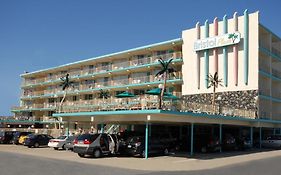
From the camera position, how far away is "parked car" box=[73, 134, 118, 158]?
78.9 ft

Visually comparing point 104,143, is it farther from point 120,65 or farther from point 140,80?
point 120,65

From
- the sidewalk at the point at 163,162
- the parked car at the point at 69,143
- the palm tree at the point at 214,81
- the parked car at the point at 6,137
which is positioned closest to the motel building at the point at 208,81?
the palm tree at the point at 214,81

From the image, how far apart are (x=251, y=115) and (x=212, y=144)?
30.7ft

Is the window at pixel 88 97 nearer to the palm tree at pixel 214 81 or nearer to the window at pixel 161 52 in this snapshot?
the window at pixel 161 52

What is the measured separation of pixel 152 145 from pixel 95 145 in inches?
162

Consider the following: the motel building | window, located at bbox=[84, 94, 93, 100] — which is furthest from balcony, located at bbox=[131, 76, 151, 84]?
window, located at bbox=[84, 94, 93, 100]

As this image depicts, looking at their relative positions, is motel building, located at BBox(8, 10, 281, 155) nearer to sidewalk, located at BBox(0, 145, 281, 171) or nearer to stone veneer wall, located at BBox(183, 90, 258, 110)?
stone veneer wall, located at BBox(183, 90, 258, 110)

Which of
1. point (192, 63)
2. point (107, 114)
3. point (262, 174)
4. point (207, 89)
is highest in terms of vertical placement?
point (192, 63)

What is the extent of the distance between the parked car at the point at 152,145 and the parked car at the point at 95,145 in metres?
1.13

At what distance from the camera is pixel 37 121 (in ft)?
224

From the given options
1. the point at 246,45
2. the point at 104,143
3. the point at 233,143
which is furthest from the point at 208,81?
the point at 104,143

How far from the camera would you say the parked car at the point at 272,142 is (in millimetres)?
39241

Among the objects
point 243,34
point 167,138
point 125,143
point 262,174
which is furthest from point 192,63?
point 262,174

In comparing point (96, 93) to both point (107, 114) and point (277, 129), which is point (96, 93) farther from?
point (107, 114)
